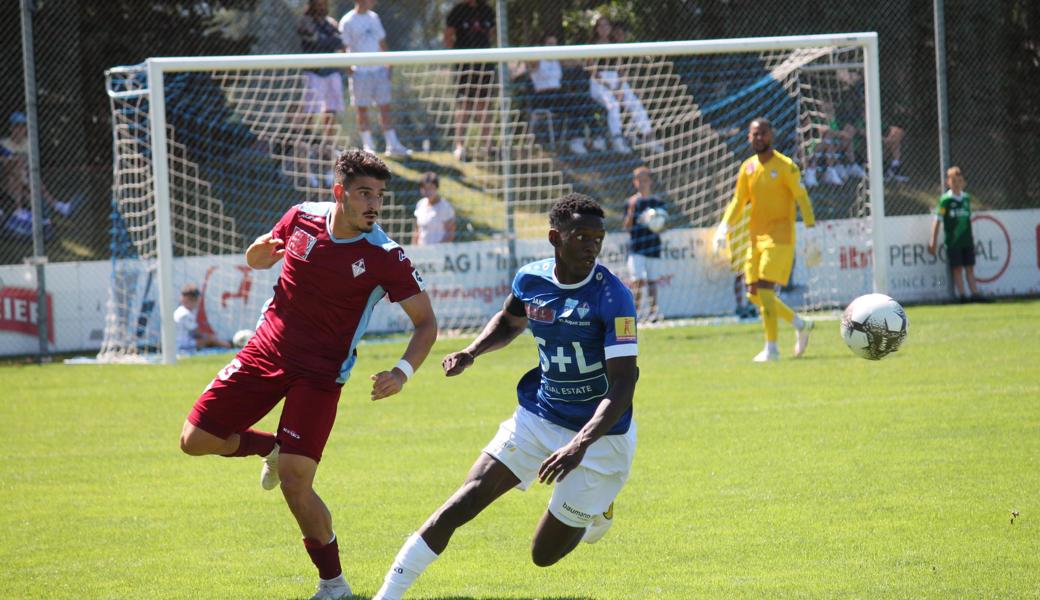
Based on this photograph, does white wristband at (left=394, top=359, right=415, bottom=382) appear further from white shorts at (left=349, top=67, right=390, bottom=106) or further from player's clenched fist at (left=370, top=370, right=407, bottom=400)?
white shorts at (left=349, top=67, right=390, bottom=106)

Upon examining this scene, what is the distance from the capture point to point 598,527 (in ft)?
20.2

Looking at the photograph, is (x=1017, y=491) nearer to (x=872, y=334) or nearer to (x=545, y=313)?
(x=872, y=334)

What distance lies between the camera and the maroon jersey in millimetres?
6074

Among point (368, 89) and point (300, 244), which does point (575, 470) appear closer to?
point (300, 244)

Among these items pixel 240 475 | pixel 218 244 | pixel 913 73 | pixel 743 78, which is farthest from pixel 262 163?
pixel 913 73

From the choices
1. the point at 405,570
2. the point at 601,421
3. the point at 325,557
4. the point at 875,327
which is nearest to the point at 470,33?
the point at 875,327

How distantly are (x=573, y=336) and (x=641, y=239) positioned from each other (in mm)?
12590

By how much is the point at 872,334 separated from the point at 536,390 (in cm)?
292

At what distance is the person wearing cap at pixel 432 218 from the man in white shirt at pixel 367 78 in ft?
3.86

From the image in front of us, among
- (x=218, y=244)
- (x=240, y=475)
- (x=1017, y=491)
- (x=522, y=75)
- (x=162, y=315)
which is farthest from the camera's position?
(x=522, y=75)

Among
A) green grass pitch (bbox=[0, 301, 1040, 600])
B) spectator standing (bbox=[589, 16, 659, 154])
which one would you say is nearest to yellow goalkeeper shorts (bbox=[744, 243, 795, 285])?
green grass pitch (bbox=[0, 301, 1040, 600])

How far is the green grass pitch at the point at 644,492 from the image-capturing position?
6.05 metres

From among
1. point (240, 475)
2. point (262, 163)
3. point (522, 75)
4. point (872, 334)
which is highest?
point (522, 75)

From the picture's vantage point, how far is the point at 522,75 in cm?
2052
